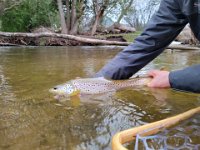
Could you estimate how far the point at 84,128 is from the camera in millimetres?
1759

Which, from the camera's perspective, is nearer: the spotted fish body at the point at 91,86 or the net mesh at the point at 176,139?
the net mesh at the point at 176,139

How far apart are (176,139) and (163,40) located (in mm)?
651

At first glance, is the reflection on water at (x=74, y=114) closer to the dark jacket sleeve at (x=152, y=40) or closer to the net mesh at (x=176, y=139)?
the net mesh at (x=176, y=139)

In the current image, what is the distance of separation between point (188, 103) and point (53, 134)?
99cm

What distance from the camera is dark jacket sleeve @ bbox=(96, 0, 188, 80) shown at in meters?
1.93

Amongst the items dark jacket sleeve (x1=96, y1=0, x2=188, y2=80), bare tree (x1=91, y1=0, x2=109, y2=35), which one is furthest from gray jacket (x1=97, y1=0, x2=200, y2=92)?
bare tree (x1=91, y1=0, x2=109, y2=35)

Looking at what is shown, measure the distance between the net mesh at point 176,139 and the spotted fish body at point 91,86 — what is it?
661mm

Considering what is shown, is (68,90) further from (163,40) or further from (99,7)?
(99,7)

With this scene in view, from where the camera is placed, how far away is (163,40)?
2014 millimetres

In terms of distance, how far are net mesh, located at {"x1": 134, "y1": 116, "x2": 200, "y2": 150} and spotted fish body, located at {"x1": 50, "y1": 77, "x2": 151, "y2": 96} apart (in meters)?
0.66

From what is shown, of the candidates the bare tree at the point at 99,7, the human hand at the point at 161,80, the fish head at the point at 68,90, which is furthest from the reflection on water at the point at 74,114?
the bare tree at the point at 99,7

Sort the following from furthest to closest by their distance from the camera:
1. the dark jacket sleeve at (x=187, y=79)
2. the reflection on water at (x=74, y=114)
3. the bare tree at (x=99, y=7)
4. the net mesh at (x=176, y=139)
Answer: the bare tree at (x=99, y=7) < the dark jacket sleeve at (x=187, y=79) < the reflection on water at (x=74, y=114) < the net mesh at (x=176, y=139)

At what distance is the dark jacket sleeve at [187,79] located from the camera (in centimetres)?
173

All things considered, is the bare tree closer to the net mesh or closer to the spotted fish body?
the spotted fish body
